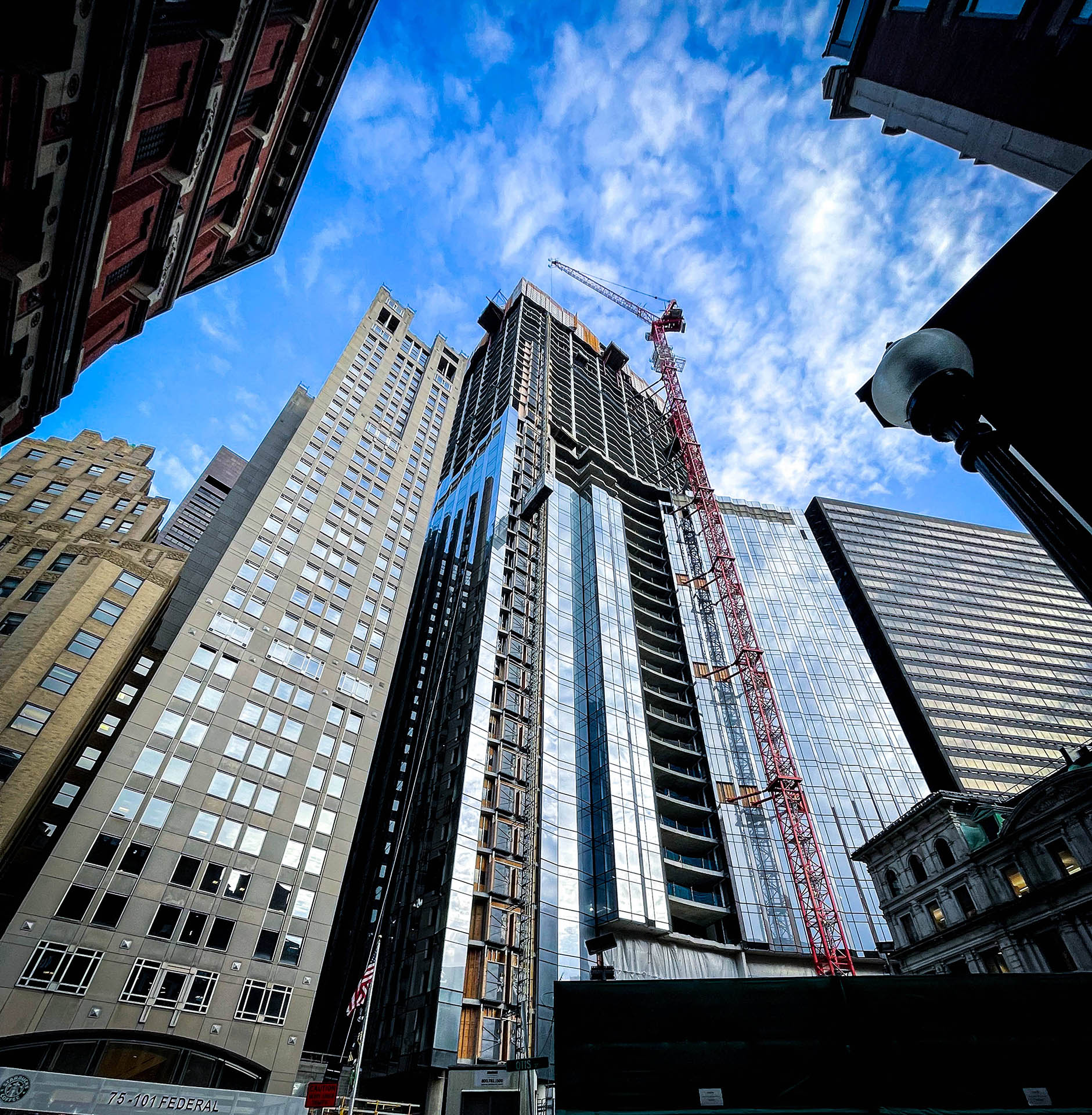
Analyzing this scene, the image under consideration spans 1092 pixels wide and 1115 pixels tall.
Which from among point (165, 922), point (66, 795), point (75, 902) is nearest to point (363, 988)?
point (165, 922)

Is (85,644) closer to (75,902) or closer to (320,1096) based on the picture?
(75,902)

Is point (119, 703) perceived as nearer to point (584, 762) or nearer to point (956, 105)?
point (584, 762)

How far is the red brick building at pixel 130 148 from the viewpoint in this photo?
39.2 ft

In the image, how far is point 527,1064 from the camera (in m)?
34.2

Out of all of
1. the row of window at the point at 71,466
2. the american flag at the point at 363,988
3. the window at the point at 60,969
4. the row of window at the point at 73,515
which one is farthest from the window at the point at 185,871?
the row of window at the point at 71,466

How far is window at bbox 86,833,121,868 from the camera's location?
29.9 metres

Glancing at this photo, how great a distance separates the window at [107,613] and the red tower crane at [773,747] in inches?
1960

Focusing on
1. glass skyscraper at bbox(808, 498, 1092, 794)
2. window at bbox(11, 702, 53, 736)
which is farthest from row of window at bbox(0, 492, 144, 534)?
glass skyscraper at bbox(808, 498, 1092, 794)

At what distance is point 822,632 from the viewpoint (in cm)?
8525

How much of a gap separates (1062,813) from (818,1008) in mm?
40316

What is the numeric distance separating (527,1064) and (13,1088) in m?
23.4

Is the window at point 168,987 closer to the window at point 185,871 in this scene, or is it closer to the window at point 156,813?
the window at point 185,871

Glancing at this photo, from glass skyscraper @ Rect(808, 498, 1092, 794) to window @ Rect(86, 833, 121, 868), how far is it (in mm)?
96277

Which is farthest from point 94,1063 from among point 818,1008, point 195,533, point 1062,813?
point 195,533
